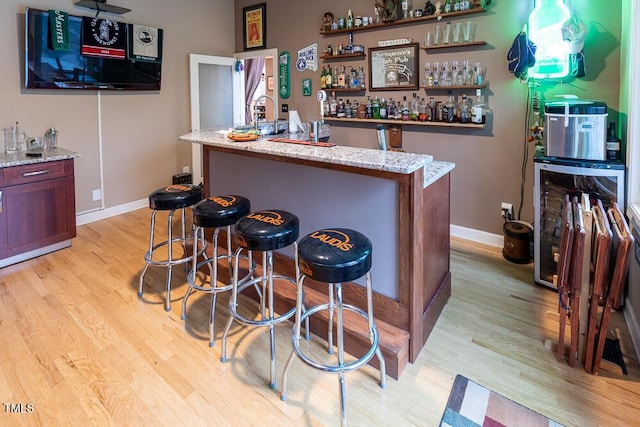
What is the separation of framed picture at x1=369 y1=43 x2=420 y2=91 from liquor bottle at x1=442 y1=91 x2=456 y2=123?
36 centimetres

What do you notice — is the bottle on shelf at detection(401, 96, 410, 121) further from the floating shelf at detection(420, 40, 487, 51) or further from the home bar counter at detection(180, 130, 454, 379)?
the home bar counter at detection(180, 130, 454, 379)

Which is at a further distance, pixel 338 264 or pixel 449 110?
pixel 449 110

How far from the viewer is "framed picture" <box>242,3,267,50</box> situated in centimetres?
512

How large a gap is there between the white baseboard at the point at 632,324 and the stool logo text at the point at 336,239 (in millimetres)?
1746

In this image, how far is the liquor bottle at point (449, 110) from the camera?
356 cm

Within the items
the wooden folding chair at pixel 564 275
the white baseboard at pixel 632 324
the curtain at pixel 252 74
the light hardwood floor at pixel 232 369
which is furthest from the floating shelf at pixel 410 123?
the curtain at pixel 252 74

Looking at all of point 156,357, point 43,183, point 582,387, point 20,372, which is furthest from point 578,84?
Result: point 43,183

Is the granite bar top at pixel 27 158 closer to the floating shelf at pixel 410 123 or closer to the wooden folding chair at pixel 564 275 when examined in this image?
the floating shelf at pixel 410 123

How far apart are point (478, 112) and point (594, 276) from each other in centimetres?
194

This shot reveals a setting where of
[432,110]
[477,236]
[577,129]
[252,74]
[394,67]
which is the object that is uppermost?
[252,74]

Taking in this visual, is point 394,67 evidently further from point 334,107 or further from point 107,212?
point 107,212

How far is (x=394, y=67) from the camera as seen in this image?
3.92 metres

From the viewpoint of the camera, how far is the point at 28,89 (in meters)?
3.70

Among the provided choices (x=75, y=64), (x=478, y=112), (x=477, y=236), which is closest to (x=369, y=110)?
(x=478, y=112)
